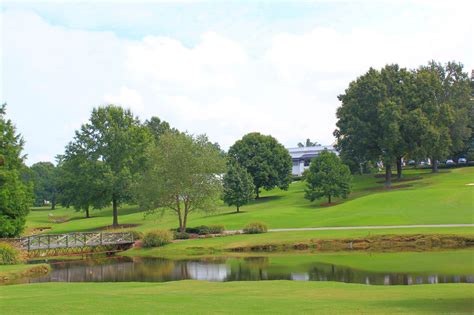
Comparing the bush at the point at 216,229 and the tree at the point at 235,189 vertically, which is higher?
the tree at the point at 235,189

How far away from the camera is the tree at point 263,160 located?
288 feet

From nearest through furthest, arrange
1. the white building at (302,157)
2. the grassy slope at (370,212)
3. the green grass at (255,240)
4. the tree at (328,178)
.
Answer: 1. the green grass at (255,240)
2. the grassy slope at (370,212)
3. the tree at (328,178)
4. the white building at (302,157)

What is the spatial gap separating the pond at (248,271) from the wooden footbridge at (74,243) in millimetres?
4261

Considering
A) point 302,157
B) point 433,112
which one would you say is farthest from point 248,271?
point 302,157

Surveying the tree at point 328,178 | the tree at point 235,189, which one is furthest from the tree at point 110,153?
the tree at point 328,178

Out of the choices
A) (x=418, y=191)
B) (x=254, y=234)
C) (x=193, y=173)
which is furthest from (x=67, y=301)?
(x=418, y=191)

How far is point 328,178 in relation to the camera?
73.9m

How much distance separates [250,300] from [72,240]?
115 feet

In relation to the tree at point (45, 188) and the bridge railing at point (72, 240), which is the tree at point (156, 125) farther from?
the bridge railing at point (72, 240)

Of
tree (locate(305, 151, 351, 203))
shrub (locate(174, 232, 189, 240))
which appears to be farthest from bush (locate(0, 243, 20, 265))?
tree (locate(305, 151, 351, 203))

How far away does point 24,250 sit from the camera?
4556cm

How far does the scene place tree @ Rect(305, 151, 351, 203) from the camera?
241 feet

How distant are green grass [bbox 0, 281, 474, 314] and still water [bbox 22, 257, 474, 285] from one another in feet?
16.9

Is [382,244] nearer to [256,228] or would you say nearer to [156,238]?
[256,228]
